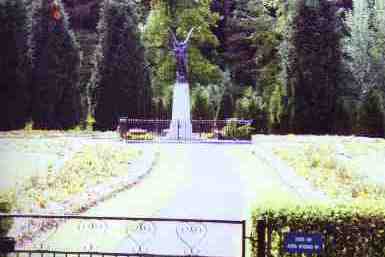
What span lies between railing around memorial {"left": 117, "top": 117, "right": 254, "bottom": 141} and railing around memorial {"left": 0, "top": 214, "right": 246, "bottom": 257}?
359 inches

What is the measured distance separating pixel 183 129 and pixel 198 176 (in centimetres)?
774

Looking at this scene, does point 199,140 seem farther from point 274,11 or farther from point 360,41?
point 274,11

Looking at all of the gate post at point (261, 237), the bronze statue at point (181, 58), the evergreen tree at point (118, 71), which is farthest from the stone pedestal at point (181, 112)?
the gate post at point (261, 237)

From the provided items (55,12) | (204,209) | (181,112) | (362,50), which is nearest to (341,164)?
(204,209)

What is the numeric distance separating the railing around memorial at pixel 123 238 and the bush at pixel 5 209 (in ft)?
0.10

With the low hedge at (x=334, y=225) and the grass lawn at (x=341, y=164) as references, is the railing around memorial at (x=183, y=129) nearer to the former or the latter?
the grass lawn at (x=341, y=164)

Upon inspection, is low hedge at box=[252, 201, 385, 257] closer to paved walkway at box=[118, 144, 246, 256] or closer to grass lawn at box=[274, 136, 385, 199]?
paved walkway at box=[118, 144, 246, 256]

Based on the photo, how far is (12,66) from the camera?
1055 cm

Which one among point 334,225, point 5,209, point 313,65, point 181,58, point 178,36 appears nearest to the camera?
point 334,225

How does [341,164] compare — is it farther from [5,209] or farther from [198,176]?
[5,209]

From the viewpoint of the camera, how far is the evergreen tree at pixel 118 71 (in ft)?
59.8

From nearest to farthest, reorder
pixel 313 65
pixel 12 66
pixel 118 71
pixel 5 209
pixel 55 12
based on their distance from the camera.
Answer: pixel 5 209
pixel 12 66
pixel 313 65
pixel 55 12
pixel 118 71

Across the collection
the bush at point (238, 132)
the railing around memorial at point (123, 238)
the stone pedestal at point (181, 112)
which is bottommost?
the railing around memorial at point (123, 238)

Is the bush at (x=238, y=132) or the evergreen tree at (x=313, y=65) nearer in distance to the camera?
the evergreen tree at (x=313, y=65)
